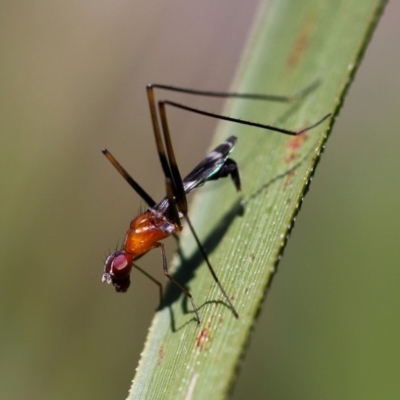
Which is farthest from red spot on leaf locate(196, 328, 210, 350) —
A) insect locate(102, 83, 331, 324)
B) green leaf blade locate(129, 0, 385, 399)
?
insect locate(102, 83, 331, 324)

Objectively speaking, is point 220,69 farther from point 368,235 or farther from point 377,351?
point 377,351

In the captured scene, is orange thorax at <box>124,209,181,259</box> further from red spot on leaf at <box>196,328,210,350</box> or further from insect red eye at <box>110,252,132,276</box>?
red spot on leaf at <box>196,328,210,350</box>

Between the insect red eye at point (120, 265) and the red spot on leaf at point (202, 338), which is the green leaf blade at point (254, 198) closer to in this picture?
the red spot on leaf at point (202, 338)

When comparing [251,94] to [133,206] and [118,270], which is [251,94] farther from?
[133,206]

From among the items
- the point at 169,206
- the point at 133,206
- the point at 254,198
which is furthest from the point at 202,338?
the point at 133,206

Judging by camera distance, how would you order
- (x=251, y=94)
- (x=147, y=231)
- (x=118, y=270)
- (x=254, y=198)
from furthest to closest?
(x=251, y=94)
(x=147, y=231)
(x=118, y=270)
(x=254, y=198)

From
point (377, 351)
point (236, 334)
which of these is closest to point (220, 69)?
point (377, 351)

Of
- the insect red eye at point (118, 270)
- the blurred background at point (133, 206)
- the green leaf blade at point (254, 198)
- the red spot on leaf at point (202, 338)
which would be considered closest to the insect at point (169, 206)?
the insect red eye at point (118, 270)

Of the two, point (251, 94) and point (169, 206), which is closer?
point (169, 206)

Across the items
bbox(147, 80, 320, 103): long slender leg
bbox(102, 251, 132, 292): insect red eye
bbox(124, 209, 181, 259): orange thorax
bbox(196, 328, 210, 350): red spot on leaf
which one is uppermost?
bbox(147, 80, 320, 103): long slender leg

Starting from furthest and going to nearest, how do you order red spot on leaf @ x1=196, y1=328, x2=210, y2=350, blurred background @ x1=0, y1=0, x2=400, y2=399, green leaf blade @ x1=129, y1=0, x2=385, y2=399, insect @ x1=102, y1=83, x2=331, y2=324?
insect @ x1=102, y1=83, x2=331, y2=324, blurred background @ x1=0, y1=0, x2=400, y2=399, red spot on leaf @ x1=196, y1=328, x2=210, y2=350, green leaf blade @ x1=129, y1=0, x2=385, y2=399
